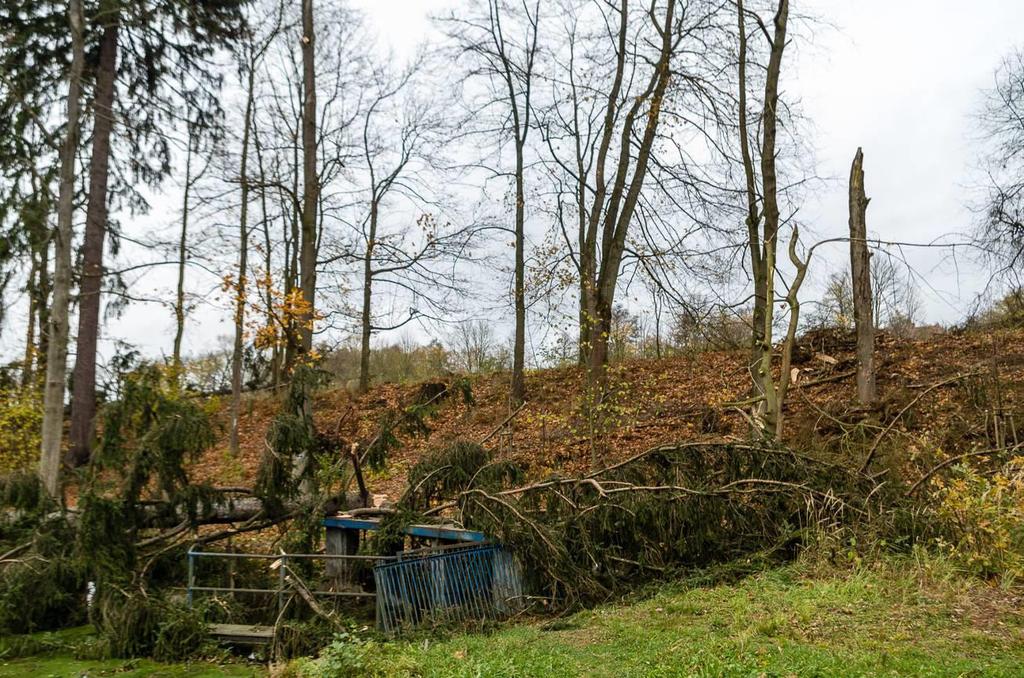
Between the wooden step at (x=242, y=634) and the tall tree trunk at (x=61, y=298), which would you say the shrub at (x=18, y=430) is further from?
the wooden step at (x=242, y=634)

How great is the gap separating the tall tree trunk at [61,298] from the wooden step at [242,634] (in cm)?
390

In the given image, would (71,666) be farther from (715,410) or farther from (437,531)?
(715,410)

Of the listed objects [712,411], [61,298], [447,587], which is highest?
[61,298]

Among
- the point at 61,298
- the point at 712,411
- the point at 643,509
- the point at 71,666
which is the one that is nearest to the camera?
the point at 71,666

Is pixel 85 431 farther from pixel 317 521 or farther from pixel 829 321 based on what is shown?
pixel 829 321

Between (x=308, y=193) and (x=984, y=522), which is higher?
(x=308, y=193)

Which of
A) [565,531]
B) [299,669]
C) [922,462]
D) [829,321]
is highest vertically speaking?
[829,321]

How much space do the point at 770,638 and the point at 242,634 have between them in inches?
204

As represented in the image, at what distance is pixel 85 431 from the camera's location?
54.4ft

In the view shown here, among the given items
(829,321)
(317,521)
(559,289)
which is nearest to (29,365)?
(317,521)

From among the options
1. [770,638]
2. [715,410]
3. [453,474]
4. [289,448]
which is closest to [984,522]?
[770,638]

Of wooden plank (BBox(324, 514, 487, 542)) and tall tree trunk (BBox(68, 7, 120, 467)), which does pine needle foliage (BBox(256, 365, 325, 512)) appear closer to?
wooden plank (BBox(324, 514, 487, 542))

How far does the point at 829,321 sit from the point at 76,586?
17217 millimetres

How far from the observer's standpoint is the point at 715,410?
49.8ft
